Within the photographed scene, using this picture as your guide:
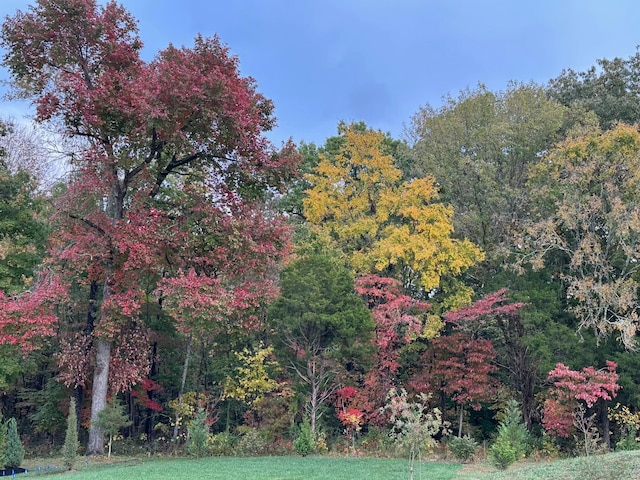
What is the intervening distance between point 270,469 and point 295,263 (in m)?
5.46

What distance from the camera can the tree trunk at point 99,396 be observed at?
12656mm

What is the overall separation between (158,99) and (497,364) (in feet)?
40.4

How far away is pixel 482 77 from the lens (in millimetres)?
17891

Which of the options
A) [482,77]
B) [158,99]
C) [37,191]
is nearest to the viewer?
[158,99]

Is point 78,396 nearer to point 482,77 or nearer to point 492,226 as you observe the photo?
point 492,226

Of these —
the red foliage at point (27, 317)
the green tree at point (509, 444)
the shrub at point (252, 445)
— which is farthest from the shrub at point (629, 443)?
the red foliage at point (27, 317)

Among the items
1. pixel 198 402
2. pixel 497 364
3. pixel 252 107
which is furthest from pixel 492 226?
pixel 198 402

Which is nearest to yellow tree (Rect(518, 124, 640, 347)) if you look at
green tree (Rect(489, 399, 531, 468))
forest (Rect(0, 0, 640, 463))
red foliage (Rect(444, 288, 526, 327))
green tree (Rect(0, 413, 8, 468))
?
forest (Rect(0, 0, 640, 463))

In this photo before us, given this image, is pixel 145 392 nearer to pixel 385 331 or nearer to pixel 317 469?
pixel 385 331

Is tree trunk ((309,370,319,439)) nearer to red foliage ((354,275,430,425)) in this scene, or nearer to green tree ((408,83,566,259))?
red foliage ((354,275,430,425))

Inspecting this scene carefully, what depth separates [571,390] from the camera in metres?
13.2

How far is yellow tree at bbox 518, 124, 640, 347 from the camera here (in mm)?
13195

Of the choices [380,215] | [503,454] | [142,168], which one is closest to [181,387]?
[142,168]

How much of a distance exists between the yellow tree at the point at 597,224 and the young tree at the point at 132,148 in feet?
24.2
